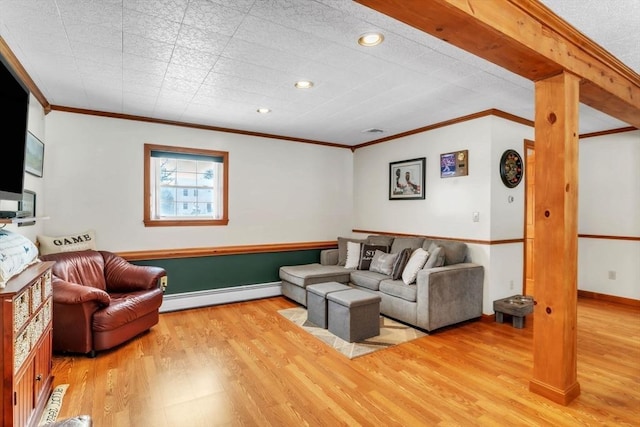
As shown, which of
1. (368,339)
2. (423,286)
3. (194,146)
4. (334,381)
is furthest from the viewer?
(194,146)

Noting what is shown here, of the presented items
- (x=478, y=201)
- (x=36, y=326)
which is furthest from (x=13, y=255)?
(x=478, y=201)

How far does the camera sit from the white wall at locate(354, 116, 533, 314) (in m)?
3.88

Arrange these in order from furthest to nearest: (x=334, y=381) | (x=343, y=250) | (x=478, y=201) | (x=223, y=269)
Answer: (x=343, y=250)
(x=223, y=269)
(x=478, y=201)
(x=334, y=381)

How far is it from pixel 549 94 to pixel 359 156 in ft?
12.1

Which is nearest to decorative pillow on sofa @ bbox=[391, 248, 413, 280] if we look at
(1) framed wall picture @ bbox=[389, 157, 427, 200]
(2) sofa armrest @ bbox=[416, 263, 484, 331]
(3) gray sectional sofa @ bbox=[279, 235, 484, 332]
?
(3) gray sectional sofa @ bbox=[279, 235, 484, 332]

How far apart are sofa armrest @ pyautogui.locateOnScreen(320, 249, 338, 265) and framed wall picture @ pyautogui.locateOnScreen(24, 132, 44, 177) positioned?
3.64 metres

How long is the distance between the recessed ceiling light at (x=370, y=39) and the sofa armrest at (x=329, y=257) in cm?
345

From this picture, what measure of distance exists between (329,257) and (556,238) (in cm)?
338

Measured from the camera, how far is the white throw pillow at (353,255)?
4867mm

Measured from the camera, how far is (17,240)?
6.49 ft

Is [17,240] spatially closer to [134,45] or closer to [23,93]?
[23,93]

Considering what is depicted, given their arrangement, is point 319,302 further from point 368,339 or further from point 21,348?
point 21,348

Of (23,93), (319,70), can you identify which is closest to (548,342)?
(319,70)

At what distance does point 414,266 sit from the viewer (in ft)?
12.7
